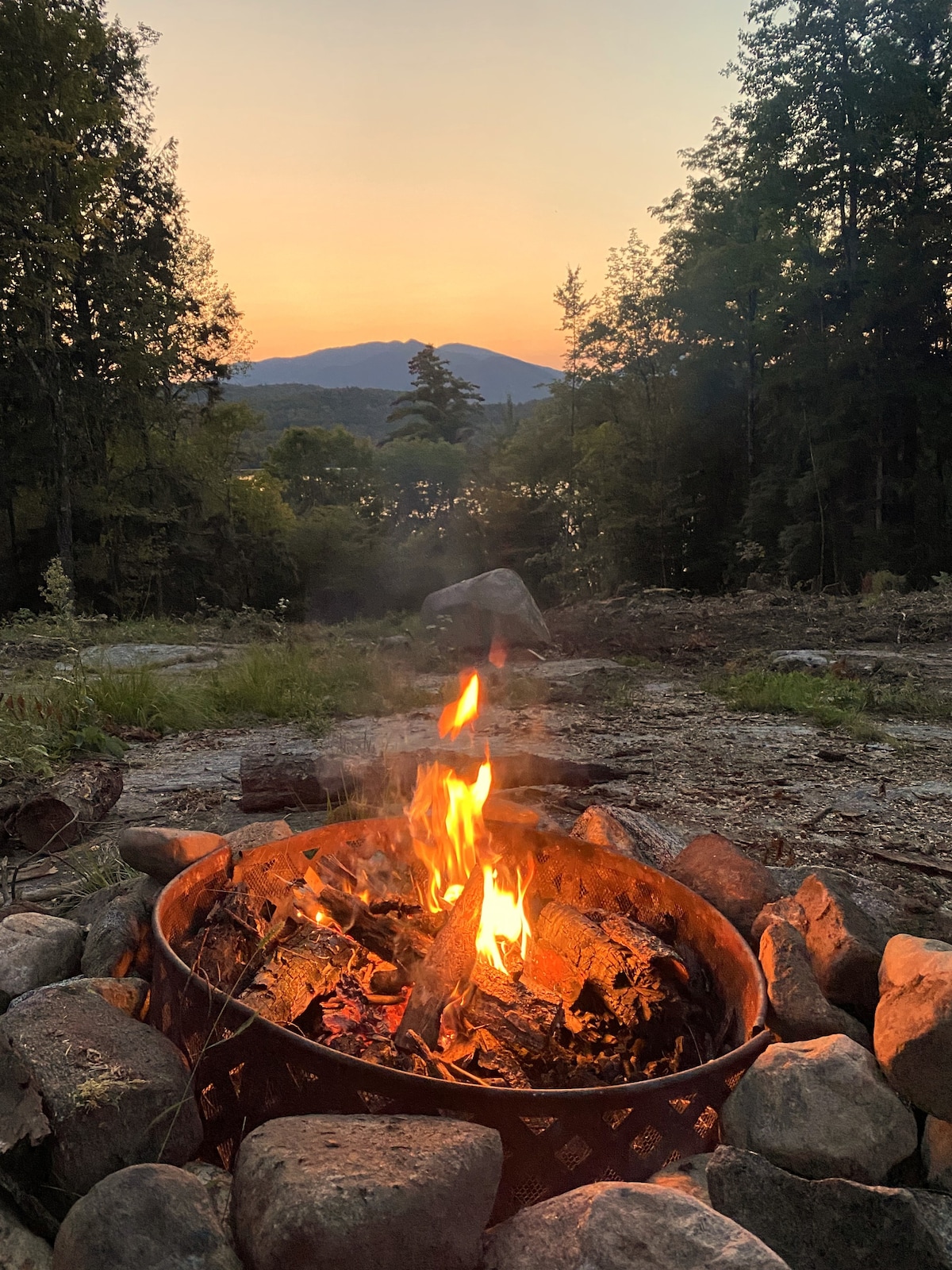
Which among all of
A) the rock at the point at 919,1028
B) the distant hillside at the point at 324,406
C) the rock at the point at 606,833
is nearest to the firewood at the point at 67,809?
the rock at the point at 606,833

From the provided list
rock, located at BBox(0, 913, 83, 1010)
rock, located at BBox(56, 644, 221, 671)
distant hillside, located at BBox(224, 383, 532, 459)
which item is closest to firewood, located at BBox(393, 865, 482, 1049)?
rock, located at BBox(0, 913, 83, 1010)

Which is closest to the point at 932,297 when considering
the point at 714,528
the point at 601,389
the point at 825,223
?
the point at 825,223

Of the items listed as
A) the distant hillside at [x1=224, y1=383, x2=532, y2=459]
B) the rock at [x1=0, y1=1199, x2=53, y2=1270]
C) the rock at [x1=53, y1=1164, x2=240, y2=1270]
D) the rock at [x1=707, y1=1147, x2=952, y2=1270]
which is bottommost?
the rock at [x1=0, y1=1199, x2=53, y2=1270]

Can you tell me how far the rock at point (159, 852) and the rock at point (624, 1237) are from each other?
4.33 feet

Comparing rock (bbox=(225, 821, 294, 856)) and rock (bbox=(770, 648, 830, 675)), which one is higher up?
rock (bbox=(225, 821, 294, 856))

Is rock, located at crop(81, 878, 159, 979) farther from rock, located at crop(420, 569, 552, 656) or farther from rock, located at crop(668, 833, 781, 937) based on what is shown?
rock, located at crop(420, 569, 552, 656)

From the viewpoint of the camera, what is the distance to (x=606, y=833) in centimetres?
262

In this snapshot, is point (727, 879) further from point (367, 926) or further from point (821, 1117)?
point (367, 926)

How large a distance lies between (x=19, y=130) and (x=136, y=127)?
6.39 m

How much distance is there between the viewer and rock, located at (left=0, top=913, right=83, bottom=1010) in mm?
1918

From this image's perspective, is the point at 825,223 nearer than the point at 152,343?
No

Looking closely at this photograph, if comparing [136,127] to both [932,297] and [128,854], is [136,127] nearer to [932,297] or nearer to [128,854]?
[932,297]

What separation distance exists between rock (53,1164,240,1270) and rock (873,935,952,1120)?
1.20 m

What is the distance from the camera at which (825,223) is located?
22016mm
